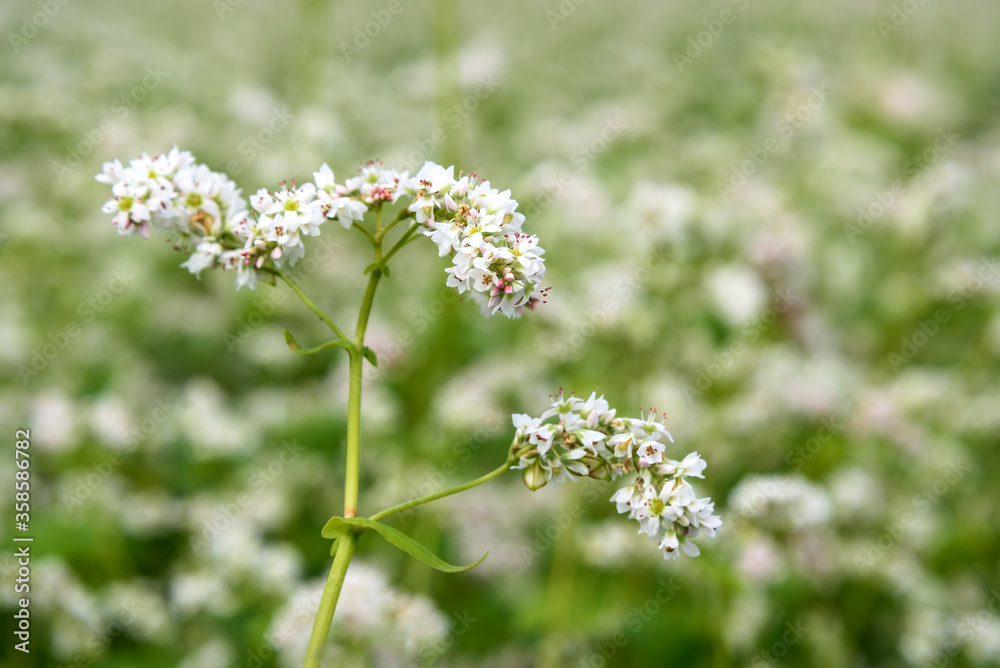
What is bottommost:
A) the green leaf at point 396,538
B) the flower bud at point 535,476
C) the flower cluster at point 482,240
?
the green leaf at point 396,538

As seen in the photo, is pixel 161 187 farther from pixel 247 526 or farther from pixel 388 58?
pixel 388 58

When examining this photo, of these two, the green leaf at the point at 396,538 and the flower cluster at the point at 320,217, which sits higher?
the flower cluster at the point at 320,217

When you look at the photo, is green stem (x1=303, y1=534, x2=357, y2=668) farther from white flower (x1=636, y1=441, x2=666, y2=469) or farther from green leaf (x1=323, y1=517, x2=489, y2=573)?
white flower (x1=636, y1=441, x2=666, y2=469)

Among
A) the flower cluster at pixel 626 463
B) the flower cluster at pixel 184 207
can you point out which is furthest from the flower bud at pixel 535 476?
the flower cluster at pixel 184 207

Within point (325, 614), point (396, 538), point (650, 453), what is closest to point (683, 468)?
point (650, 453)

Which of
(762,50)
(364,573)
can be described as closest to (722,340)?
(364,573)

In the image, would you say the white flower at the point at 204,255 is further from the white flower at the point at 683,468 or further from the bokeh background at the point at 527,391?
the bokeh background at the point at 527,391

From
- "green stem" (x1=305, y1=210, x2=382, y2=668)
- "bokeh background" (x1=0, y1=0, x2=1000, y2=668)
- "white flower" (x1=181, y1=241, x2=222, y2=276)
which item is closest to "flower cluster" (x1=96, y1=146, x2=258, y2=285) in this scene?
"white flower" (x1=181, y1=241, x2=222, y2=276)
